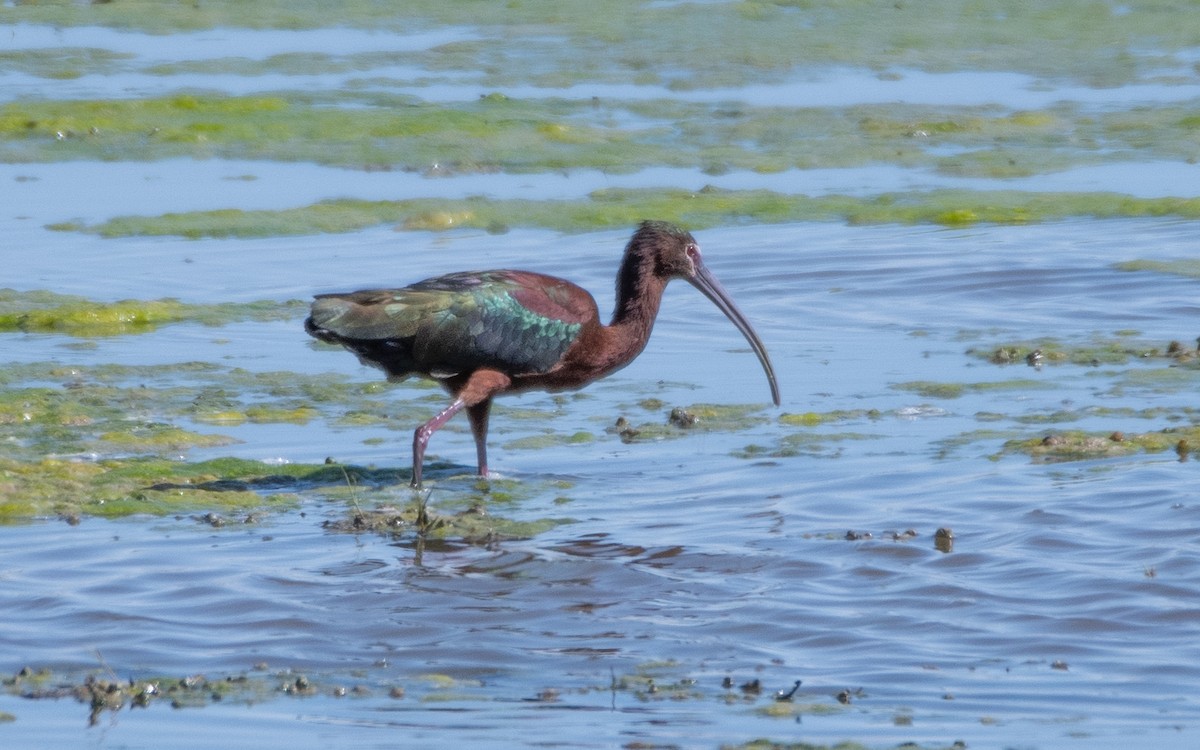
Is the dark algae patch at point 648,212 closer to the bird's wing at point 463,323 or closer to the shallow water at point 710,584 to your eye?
the shallow water at point 710,584

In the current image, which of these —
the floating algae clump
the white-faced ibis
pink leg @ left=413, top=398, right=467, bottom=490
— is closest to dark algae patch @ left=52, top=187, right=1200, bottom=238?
the floating algae clump

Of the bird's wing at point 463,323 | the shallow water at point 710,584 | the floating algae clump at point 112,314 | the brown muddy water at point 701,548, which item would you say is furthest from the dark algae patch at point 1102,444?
the floating algae clump at point 112,314

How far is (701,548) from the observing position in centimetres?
717

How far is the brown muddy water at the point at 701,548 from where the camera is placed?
547cm

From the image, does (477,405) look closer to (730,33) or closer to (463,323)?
(463,323)

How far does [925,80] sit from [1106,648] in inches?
504

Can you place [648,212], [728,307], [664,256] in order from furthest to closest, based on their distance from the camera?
[648,212], [728,307], [664,256]

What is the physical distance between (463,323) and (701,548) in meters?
1.63

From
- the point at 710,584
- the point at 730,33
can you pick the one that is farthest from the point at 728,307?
the point at 730,33

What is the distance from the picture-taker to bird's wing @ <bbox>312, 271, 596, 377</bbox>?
817 centimetres

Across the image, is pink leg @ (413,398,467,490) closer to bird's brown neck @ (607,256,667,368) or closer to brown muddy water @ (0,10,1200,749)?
brown muddy water @ (0,10,1200,749)

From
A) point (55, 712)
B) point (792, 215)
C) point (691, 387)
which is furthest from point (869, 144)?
point (55, 712)

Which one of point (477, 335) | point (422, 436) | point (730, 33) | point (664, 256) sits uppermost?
point (730, 33)

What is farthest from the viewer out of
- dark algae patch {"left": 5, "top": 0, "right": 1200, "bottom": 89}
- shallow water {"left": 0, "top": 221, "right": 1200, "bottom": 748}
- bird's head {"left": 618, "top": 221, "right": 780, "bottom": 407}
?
dark algae patch {"left": 5, "top": 0, "right": 1200, "bottom": 89}
